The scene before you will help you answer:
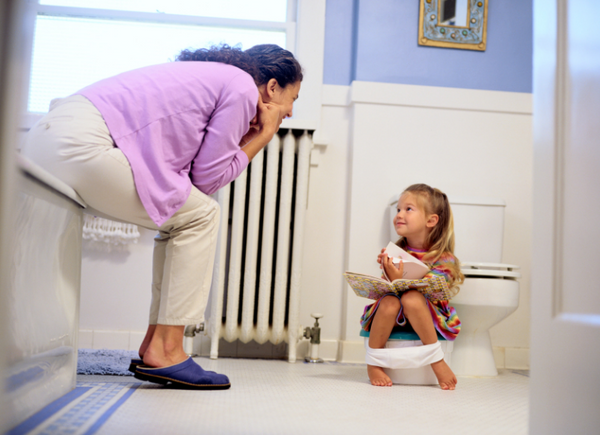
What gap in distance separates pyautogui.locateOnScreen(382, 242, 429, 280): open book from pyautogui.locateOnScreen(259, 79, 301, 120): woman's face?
52cm

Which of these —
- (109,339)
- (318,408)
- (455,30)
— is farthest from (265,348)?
(455,30)

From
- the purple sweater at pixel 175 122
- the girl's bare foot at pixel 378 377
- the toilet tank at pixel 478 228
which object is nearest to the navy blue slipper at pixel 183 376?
the purple sweater at pixel 175 122

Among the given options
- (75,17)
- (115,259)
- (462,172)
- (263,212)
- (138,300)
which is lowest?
(138,300)

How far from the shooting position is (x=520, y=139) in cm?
233

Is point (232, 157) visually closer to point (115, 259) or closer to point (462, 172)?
point (115, 259)

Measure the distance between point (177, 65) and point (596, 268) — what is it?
3.37 feet

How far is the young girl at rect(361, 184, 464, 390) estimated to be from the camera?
161 centimetres

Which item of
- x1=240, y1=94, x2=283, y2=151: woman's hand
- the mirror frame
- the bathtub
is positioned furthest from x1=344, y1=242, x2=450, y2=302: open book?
the mirror frame

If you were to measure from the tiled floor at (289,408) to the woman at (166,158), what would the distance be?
126mm

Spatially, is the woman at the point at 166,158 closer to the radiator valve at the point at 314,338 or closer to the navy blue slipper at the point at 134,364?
the navy blue slipper at the point at 134,364

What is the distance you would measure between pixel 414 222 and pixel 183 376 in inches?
36.5

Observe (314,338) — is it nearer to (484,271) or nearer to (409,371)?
(409,371)

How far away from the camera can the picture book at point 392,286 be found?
5.28 feet

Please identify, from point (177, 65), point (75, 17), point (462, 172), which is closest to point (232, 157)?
point (177, 65)
